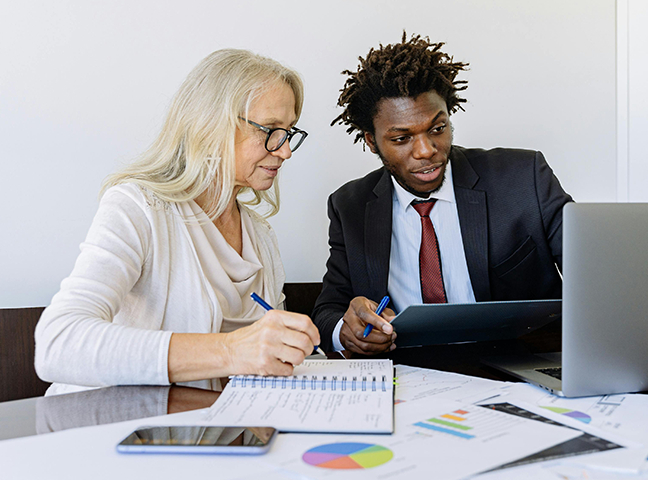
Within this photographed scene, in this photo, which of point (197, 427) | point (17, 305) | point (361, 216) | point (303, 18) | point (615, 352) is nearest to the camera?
point (197, 427)

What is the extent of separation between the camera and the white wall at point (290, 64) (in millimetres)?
1703

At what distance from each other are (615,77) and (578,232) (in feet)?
7.59

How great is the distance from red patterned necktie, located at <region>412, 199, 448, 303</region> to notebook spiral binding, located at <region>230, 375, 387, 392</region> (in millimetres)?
836

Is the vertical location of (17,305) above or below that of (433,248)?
below

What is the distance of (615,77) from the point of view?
2666 mm

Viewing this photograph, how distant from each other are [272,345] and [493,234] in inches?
39.5

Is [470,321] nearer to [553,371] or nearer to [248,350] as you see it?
[553,371]

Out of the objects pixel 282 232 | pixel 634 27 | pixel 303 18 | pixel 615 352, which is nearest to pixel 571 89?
pixel 634 27

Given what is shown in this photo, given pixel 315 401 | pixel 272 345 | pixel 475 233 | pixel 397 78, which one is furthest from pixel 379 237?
pixel 315 401

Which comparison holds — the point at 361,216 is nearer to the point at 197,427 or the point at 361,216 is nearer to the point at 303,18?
the point at 303,18

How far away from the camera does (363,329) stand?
1263mm

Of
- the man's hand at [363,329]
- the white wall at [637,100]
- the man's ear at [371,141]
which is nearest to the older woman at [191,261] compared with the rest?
the man's hand at [363,329]

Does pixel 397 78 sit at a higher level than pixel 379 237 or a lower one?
higher

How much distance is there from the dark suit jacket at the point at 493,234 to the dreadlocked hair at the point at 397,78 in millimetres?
250
